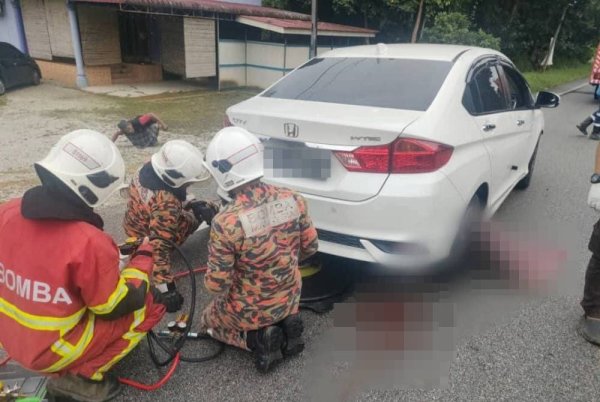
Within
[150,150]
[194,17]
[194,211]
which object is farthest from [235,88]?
[194,211]

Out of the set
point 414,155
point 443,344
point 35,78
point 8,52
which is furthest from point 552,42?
point 443,344

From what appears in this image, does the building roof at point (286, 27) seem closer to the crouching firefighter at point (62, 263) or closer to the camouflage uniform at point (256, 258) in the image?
the camouflage uniform at point (256, 258)

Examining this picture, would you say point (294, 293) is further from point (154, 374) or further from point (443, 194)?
point (443, 194)

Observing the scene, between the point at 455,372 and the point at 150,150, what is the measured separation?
19.2 ft

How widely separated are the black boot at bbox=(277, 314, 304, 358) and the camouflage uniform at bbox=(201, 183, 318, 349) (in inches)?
1.5

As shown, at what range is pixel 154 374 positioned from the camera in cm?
241

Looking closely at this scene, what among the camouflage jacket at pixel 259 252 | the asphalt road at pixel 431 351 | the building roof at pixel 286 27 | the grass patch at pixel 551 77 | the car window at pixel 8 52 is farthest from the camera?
the grass patch at pixel 551 77

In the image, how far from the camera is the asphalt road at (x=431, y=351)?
2.32 m

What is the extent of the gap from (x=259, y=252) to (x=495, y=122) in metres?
2.28

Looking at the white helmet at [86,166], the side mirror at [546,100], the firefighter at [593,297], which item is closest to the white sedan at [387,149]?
the firefighter at [593,297]

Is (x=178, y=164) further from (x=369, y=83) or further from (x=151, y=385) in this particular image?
(x=369, y=83)

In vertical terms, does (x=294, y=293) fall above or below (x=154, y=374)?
above

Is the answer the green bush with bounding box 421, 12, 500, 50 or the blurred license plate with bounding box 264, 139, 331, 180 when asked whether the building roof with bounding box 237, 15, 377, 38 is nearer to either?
the green bush with bounding box 421, 12, 500, 50

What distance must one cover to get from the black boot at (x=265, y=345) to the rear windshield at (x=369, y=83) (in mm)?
1592
